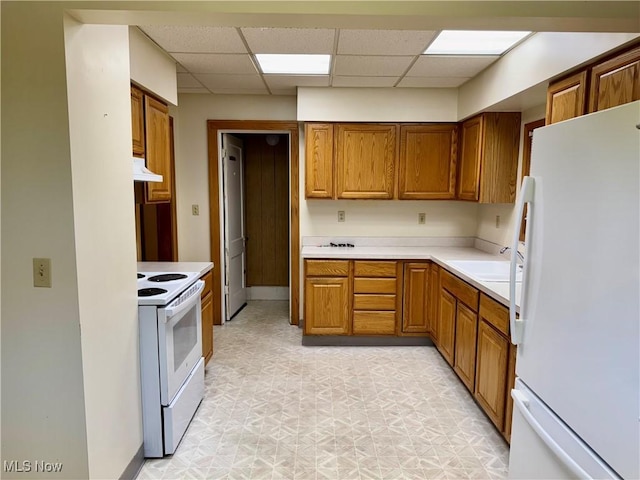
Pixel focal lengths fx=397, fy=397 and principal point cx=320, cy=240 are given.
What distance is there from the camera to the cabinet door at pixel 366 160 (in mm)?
3842

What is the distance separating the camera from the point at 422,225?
4.20 meters

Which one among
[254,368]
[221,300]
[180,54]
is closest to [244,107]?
[180,54]

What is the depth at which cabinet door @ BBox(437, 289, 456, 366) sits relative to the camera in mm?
3121

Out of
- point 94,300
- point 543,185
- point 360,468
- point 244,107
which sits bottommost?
point 360,468

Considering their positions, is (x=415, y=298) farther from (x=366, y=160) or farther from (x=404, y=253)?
(x=366, y=160)

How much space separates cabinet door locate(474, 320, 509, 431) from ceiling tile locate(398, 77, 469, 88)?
2134mm

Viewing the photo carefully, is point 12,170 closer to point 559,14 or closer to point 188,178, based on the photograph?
point 559,14

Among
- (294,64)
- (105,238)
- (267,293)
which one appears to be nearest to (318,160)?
(294,64)

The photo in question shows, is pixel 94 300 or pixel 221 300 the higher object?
pixel 94 300

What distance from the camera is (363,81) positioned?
11.7 feet

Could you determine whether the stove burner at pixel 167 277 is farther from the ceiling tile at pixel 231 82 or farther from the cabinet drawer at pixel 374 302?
the ceiling tile at pixel 231 82

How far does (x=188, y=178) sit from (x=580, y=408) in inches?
155

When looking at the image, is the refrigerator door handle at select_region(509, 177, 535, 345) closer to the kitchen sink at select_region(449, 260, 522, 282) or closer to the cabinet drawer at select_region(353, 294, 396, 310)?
the kitchen sink at select_region(449, 260, 522, 282)

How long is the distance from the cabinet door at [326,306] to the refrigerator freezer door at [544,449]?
7.01 feet
